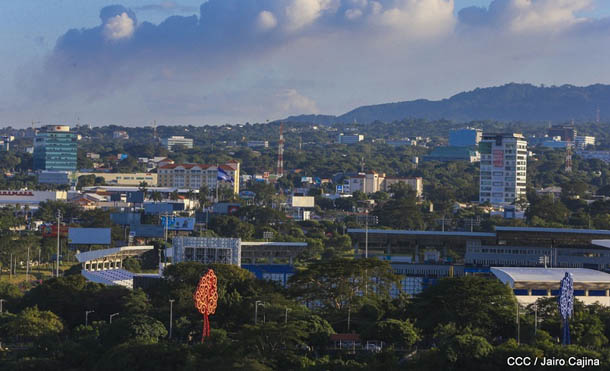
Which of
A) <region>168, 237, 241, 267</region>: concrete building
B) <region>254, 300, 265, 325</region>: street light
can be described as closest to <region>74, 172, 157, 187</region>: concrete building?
<region>168, 237, 241, 267</region>: concrete building

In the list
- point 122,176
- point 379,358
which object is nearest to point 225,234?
point 379,358

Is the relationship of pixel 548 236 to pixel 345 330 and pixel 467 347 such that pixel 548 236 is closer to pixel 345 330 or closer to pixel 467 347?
pixel 345 330

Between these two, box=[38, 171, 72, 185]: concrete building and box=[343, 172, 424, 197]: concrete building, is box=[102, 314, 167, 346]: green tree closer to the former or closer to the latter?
box=[343, 172, 424, 197]: concrete building

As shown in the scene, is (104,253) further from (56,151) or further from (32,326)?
(56,151)

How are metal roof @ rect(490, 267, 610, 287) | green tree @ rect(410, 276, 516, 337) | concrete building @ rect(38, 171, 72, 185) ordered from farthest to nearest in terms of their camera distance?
1. concrete building @ rect(38, 171, 72, 185)
2. metal roof @ rect(490, 267, 610, 287)
3. green tree @ rect(410, 276, 516, 337)

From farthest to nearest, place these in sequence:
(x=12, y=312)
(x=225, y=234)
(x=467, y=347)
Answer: (x=225, y=234) → (x=12, y=312) → (x=467, y=347)

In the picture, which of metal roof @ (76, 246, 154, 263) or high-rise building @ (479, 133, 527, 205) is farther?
high-rise building @ (479, 133, 527, 205)
